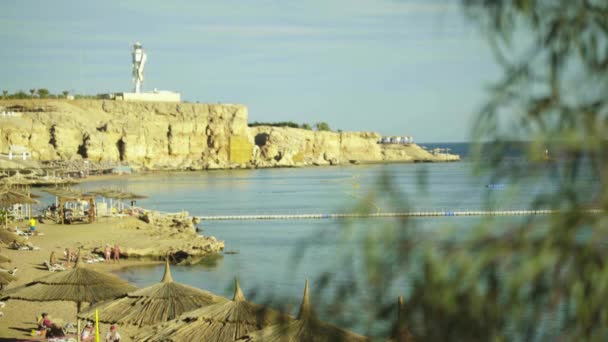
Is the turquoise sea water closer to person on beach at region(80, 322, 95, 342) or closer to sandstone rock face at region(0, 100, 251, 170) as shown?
person on beach at region(80, 322, 95, 342)

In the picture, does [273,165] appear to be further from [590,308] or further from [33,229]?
[590,308]

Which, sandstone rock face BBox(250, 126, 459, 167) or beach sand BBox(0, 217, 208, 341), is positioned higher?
sandstone rock face BBox(250, 126, 459, 167)

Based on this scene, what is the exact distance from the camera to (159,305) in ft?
39.1

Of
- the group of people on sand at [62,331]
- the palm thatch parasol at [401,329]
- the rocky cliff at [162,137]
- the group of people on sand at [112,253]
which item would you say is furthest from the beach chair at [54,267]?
the rocky cliff at [162,137]

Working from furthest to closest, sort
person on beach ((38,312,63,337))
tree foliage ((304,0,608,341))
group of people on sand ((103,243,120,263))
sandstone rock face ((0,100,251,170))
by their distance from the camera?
sandstone rock face ((0,100,251,170)), group of people on sand ((103,243,120,263)), person on beach ((38,312,63,337)), tree foliage ((304,0,608,341))

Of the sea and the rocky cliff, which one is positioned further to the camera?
the rocky cliff

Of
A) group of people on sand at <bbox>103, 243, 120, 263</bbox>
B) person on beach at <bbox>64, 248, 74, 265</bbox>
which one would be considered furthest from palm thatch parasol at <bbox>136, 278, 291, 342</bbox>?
group of people on sand at <bbox>103, 243, 120, 263</bbox>

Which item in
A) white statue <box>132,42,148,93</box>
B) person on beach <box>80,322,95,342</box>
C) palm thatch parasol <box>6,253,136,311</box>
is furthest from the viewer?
white statue <box>132,42,148,93</box>

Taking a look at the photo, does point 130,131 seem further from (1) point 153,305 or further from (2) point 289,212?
(1) point 153,305

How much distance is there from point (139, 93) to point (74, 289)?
106097mm

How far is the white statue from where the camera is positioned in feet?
370

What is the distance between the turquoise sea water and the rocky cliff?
6.46 meters

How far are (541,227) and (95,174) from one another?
299 feet

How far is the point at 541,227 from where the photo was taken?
2.55 m
